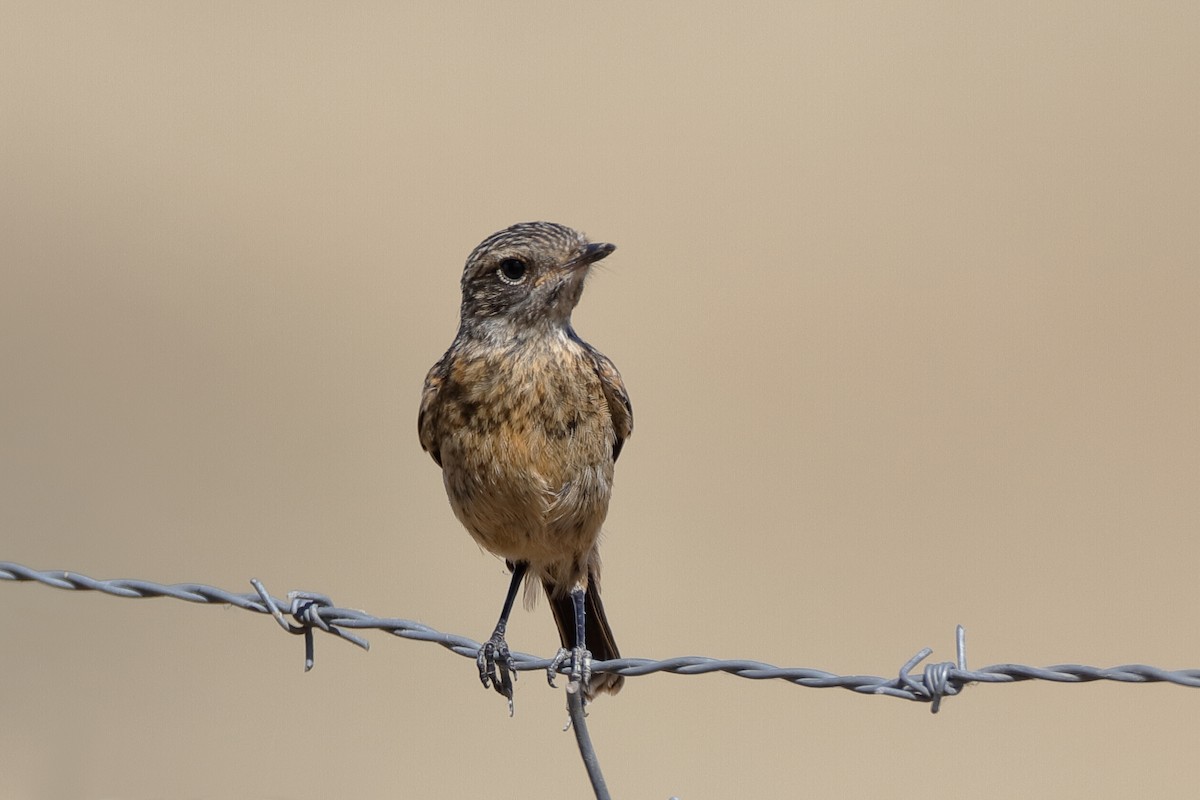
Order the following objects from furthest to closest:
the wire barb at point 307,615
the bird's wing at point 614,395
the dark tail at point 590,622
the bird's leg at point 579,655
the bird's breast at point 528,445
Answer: the dark tail at point 590,622 → the bird's wing at point 614,395 → the bird's breast at point 528,445 → the bird's leg at point 579,655 → the wire barb at point 307,615

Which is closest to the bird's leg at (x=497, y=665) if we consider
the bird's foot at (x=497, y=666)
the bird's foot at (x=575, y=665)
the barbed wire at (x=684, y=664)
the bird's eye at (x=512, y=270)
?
the bird's foot at (x=497, y=666)

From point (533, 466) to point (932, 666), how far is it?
6.70 feet

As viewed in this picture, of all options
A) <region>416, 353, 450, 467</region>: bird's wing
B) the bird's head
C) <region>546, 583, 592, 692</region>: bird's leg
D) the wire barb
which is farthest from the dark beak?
A: the wire barb

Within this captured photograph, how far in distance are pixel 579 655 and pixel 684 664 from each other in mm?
1297

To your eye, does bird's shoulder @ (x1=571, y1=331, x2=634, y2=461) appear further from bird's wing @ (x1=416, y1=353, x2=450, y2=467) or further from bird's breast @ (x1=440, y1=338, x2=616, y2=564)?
bird's wing @ (x1=416, y1=353, x2=450, y2=467)

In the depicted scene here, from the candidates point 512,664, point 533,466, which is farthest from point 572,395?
point 512,664

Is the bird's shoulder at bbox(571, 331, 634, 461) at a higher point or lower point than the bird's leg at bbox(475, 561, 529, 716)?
higher

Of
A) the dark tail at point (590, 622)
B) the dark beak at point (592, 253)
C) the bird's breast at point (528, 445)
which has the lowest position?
the dark tail at point (590, 622)

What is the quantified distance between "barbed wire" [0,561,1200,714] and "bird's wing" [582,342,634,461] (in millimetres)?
1027

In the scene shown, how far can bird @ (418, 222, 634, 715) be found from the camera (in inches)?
216

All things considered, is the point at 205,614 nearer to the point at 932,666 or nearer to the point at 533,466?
the point at 533,466

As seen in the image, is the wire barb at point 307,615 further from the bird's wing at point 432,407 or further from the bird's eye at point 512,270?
the bird's eye at point 512,270

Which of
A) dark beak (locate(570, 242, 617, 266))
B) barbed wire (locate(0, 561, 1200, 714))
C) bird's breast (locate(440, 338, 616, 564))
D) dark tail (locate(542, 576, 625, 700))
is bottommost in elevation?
barbed wire (locate(0, 561, 1200, 714))

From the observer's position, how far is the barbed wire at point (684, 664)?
3.62 m
